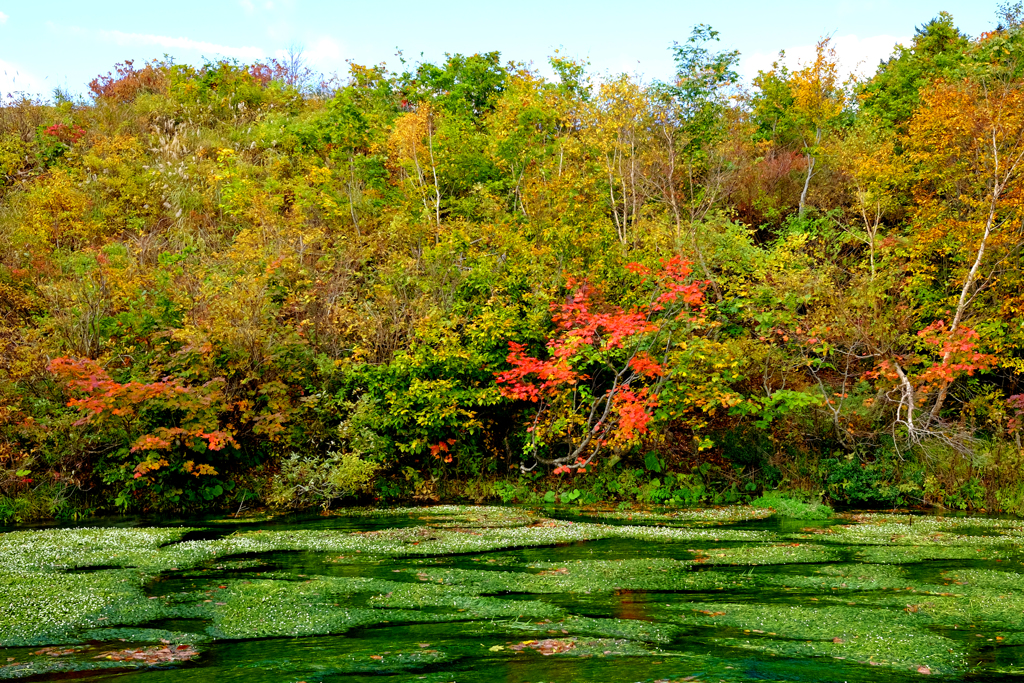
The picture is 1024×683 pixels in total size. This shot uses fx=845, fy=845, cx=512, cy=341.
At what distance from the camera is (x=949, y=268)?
33719 mm

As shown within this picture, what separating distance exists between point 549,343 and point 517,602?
16.1 m

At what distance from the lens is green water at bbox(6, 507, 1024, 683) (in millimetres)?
11039

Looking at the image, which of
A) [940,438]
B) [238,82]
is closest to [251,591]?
[940,438]

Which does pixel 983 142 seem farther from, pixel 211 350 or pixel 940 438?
pixel 211 350

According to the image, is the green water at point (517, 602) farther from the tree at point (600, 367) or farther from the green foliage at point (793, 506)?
the tree at point (600, 367)

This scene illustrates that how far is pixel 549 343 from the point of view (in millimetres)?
30688

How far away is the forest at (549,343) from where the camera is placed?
29.6 m

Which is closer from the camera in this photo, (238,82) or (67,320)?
(67,320)

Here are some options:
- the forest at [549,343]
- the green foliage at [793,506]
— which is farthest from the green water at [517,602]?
the forest at [549,343]

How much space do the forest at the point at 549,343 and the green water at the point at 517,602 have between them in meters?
5.15

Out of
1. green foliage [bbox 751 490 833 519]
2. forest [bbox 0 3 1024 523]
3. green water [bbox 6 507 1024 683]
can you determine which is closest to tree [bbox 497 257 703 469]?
forest [bbox 0 3 1024 523]

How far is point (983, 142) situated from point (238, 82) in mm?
48547

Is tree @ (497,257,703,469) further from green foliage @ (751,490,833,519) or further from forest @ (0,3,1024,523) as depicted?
green foliage @ (751,490,833,519)

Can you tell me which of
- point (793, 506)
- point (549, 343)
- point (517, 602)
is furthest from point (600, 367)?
point (517, 602)
